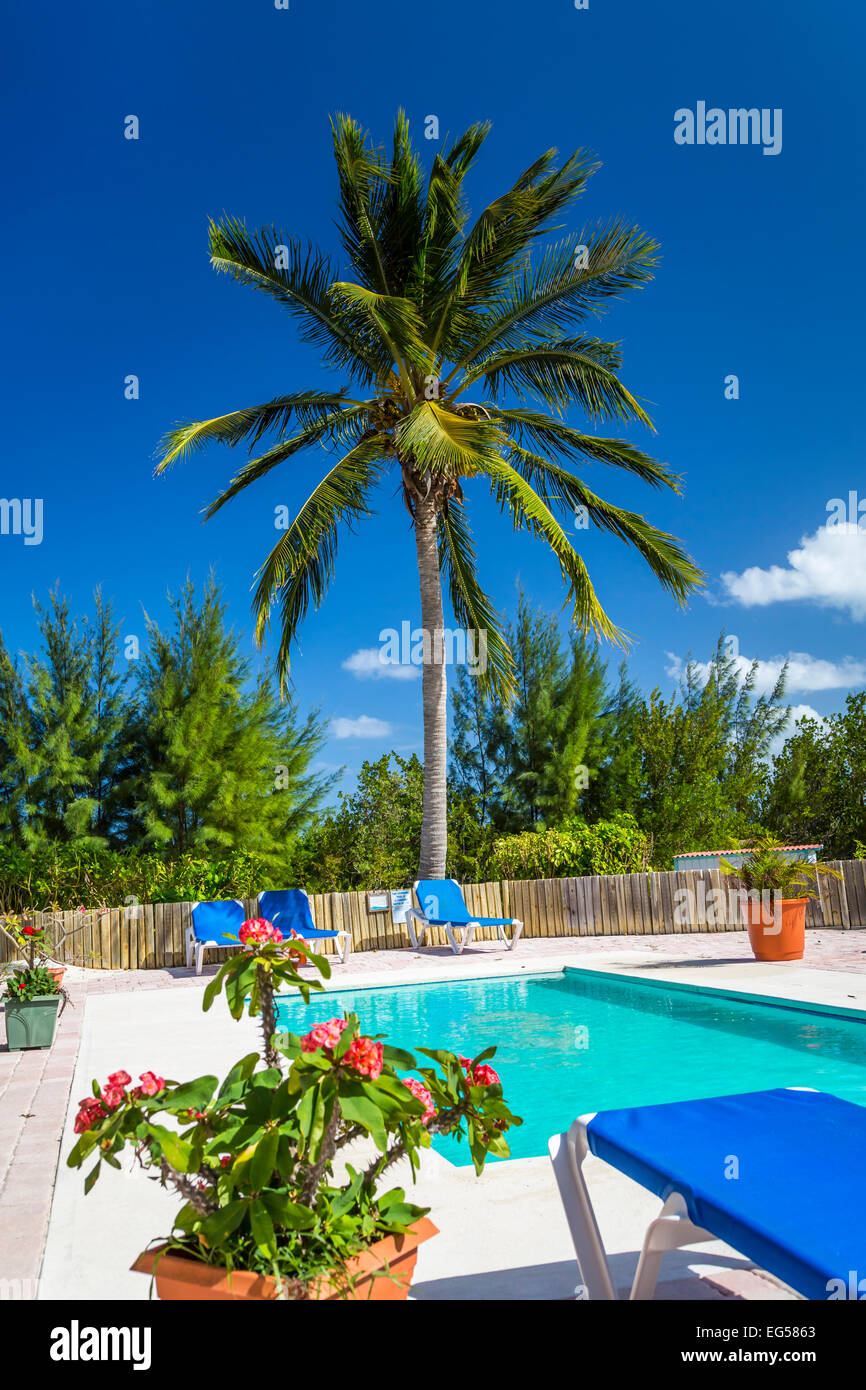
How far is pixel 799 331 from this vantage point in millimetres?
16375

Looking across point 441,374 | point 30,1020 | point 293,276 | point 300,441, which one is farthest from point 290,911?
point 293,276

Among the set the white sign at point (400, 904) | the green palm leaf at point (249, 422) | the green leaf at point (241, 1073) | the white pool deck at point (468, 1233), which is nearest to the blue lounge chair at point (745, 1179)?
the white pool deck at point (468, 1233)

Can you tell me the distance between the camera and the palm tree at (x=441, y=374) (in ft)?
35.1

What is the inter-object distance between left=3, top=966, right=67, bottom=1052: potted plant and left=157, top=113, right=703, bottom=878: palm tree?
5.70m

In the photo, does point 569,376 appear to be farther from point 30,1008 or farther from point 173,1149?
point 173,1149

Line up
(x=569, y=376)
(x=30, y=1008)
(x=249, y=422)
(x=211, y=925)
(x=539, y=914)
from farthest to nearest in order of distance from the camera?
(x=539, y=914)
(x=249, y=422)
(x=569, y=376)
(x=211, y=925)
(x=30, y=1008)

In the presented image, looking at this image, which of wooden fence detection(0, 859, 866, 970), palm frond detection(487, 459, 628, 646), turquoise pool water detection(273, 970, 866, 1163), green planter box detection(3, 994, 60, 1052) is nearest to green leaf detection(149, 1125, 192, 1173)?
turquoise pool water detection(273, 970, 866, 1163)

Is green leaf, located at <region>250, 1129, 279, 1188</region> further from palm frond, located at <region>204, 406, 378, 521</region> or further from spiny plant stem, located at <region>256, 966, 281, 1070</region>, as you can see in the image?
palm frond, located at <region>204, 406, 378, 521</region>

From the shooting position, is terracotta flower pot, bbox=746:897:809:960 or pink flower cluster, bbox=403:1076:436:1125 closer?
pink flower cluster, bbox=403:1076:436:1125

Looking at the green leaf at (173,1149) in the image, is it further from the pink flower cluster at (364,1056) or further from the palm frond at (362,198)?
the palm frond at (362,198)

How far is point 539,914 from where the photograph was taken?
1309cm

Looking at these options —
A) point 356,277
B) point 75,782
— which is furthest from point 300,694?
point 356,277

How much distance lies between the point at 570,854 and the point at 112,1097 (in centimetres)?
1297

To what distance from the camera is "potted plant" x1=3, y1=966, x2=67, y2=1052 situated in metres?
5.93
